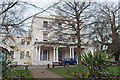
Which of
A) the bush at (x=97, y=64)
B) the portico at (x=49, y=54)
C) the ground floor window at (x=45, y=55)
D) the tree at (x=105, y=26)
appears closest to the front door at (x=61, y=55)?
the portico at (x=49, y=54)

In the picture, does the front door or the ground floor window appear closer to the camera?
the ground floor window

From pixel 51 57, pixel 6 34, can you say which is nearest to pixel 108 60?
pixel 6 34

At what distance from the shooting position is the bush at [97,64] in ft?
22.6

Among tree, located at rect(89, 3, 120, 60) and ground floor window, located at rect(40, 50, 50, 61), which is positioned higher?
tree, located at rect(89, 3, 120, 60)

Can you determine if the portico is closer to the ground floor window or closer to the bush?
the ground floor window

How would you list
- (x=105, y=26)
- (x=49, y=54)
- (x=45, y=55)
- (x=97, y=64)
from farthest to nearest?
(x=49, y=54), (x=45, y=55), (x=105, y=26), (x=97, y=64)

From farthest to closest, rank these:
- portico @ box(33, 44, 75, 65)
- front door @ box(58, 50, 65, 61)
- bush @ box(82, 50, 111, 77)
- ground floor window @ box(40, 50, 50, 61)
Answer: front door @ box(58, 50, 65, 61), ground floor window @ box(40, 50, 50, 61), portico @ box(33, 44, 75, 65), bush @ box(82, 50, 111, 77)

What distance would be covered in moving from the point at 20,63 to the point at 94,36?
1700 centimetres

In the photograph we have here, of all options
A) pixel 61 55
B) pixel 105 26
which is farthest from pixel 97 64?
pixel 61 55

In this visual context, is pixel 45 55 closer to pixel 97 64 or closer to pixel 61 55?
pixel 61 55

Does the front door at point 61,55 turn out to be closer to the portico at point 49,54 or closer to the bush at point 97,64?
the portico at point 49,54

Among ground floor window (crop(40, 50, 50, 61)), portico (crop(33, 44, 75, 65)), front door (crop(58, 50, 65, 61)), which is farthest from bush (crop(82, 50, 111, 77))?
front door (crop(58, 50, 65, 61))

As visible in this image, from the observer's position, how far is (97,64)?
22.8ft

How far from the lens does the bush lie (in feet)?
22.6
